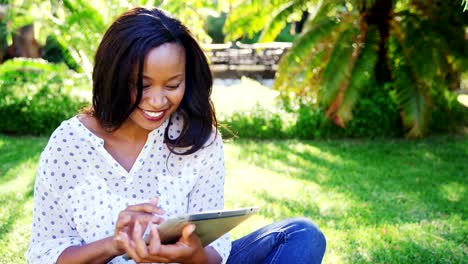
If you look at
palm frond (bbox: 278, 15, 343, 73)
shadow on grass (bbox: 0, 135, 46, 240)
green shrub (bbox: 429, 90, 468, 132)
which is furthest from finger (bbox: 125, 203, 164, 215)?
green shrub (bbox: 429, 90, 468, 132)

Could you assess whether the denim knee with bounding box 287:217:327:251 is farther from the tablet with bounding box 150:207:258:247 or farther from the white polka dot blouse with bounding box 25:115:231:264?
the tablet with bounding box 150:207:258:247

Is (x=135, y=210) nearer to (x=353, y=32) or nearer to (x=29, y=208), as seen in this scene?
(x=29, y=208)

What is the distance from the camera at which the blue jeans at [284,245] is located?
246cm

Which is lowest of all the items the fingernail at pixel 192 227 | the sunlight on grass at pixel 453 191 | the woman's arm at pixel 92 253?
the sunlight on grass at pixel 453 191

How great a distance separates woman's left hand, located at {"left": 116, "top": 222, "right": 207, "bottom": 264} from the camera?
1.92m

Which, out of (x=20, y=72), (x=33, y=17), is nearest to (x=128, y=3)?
(x=33, y=17)

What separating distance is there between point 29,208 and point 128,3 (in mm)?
3165

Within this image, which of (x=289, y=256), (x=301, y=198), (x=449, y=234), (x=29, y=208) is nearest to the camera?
(x=289, y=256)

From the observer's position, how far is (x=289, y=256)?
96.7 inches

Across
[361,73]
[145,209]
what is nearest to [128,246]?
[145,209]

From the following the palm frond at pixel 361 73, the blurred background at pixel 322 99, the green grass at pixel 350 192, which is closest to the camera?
the green grass at pixel 350 192

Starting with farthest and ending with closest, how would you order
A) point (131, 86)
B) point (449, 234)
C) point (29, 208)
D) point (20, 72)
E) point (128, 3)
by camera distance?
point (20, 72)
point (128, 3)
point (29, 208)
point (449, 234)
point (131, 86)

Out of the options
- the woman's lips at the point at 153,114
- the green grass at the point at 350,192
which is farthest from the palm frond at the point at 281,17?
the woman's lips at the point at 153,114

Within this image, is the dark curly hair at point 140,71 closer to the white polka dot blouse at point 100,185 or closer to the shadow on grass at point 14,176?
the white polka dot blouse at point 100,185
